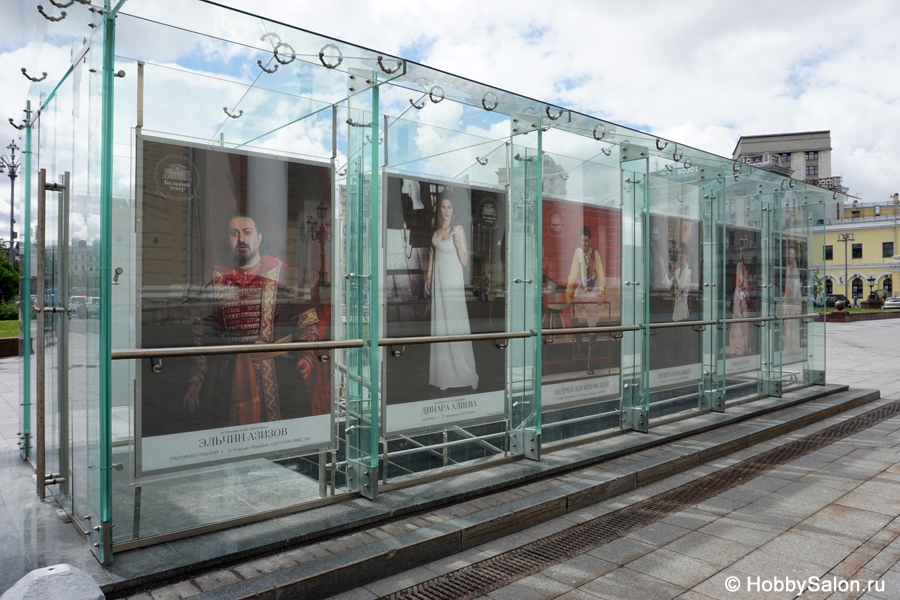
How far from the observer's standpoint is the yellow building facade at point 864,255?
66.6 metres

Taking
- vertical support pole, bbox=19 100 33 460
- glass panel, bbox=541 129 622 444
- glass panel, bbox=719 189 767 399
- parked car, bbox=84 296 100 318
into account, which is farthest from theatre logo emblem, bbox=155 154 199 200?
glass panel, bbox=719 189 767 399

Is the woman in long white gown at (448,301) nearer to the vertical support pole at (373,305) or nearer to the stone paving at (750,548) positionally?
the vertical support pole at (373,305)

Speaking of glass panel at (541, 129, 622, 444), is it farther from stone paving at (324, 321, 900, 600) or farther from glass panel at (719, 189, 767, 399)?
glass panel at (719, 189, 767, 399)

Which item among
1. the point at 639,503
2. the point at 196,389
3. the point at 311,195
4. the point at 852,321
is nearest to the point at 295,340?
the point at 196,389

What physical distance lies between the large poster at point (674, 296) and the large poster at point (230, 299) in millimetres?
4360

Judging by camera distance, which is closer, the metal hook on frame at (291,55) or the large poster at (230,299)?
the large poster at (230,299)

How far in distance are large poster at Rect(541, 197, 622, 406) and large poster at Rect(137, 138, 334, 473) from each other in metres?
2.49

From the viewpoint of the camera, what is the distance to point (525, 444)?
237 inches

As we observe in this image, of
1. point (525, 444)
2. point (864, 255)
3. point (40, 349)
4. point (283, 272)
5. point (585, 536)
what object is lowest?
point (585, 536)

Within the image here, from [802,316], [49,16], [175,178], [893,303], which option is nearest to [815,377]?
[802,316]

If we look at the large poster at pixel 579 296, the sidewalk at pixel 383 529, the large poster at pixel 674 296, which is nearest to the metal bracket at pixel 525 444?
the sidewalk at pixel 383 529

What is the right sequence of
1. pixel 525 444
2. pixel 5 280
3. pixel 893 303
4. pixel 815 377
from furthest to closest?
pixel 893 303 → pixel 5 280 → pixel 815 377 → pixel 525 444

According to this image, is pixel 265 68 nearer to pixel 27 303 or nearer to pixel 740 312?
pixel 27 303

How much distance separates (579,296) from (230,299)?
12.2ft
